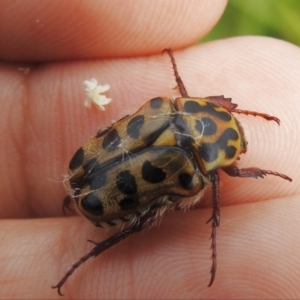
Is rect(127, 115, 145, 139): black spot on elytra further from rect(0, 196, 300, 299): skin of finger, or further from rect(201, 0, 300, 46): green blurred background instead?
rect(201, 0, 300, 46): green blurred background

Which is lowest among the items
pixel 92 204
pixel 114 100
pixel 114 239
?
pixel 114 239

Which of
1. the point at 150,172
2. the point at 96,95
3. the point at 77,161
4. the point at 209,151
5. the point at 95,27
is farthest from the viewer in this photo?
the point at 95,27

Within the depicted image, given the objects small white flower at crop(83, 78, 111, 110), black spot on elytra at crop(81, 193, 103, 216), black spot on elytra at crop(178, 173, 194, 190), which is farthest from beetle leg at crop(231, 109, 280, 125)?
black spot on elytra at crop(81, 193, 103, 216)

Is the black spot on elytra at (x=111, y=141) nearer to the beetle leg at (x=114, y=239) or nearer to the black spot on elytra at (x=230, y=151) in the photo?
the beetle leg at (x=114, y=239)

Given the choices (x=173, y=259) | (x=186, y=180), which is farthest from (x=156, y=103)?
(x=173, y=259)

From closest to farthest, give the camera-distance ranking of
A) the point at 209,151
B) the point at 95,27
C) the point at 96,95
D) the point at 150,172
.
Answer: the point at 150,172
the point at 209,151
the point at 96,95
the point at 95,27

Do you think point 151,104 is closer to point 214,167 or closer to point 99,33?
point 214,167

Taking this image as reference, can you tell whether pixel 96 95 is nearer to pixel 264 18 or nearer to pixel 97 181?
pixel 97 181

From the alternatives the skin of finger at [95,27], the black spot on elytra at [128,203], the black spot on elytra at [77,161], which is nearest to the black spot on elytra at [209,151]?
the black spot on elytra at [128,203]
